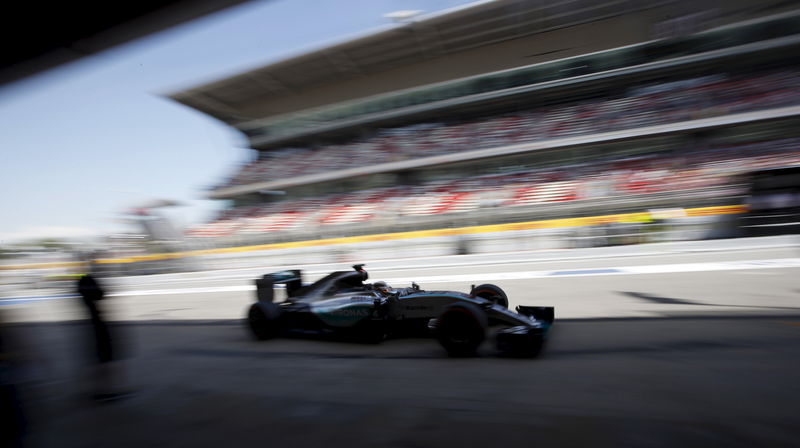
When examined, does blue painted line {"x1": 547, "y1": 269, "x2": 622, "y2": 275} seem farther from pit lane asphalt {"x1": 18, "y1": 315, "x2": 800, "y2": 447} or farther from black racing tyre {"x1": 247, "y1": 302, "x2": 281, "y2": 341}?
black racing tyre {"x1": 247, "y1": 302, "x2": 281, "y2": 341}

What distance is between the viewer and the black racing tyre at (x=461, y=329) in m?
3.69

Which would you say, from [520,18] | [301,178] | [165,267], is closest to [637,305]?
[520,18]

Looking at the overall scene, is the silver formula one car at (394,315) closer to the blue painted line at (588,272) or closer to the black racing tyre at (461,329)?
the black racing tyre at (461,329)

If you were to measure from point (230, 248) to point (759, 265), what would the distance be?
17377 millimetres

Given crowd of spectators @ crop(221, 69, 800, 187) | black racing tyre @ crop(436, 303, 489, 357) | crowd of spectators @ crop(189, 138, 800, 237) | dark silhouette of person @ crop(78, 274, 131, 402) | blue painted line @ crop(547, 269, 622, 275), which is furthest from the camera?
crowd of spectators @ crop(221, 69, 800, 187)

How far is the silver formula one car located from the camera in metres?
3.71

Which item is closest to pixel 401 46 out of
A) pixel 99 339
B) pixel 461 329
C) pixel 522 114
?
pixel 522 114

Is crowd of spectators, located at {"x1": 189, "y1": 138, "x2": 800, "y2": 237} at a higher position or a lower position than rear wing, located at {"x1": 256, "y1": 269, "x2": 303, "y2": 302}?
higher

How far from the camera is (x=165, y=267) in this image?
18.2 metres

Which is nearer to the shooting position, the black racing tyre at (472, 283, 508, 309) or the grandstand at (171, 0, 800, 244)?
the black racing tyre at (472, 283, 508, 309)

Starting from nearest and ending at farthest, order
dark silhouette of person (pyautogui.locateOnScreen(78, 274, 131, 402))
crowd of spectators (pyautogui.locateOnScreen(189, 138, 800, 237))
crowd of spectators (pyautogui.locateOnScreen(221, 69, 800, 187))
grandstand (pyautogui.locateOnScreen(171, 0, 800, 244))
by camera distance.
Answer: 1. dark silhouette of person (pyautogui.locateOnScreen(78, 274, 131, 402))
2. grandstand (pyautogui.locateOnScreen(171, 0, 800, 244))
3. crowd of spectators (pyautogui.locateOnScreen(189, 138, 800, 237))
4. crowd of spectators (pyautogui.locateOnScreen(221, 69, 800, 187))

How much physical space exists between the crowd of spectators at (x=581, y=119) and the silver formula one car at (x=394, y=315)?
594 inches

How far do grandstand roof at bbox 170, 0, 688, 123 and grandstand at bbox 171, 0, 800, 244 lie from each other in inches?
3.3

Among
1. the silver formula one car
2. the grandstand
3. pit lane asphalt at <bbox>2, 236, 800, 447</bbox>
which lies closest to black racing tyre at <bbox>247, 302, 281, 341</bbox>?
the silver formula one car
